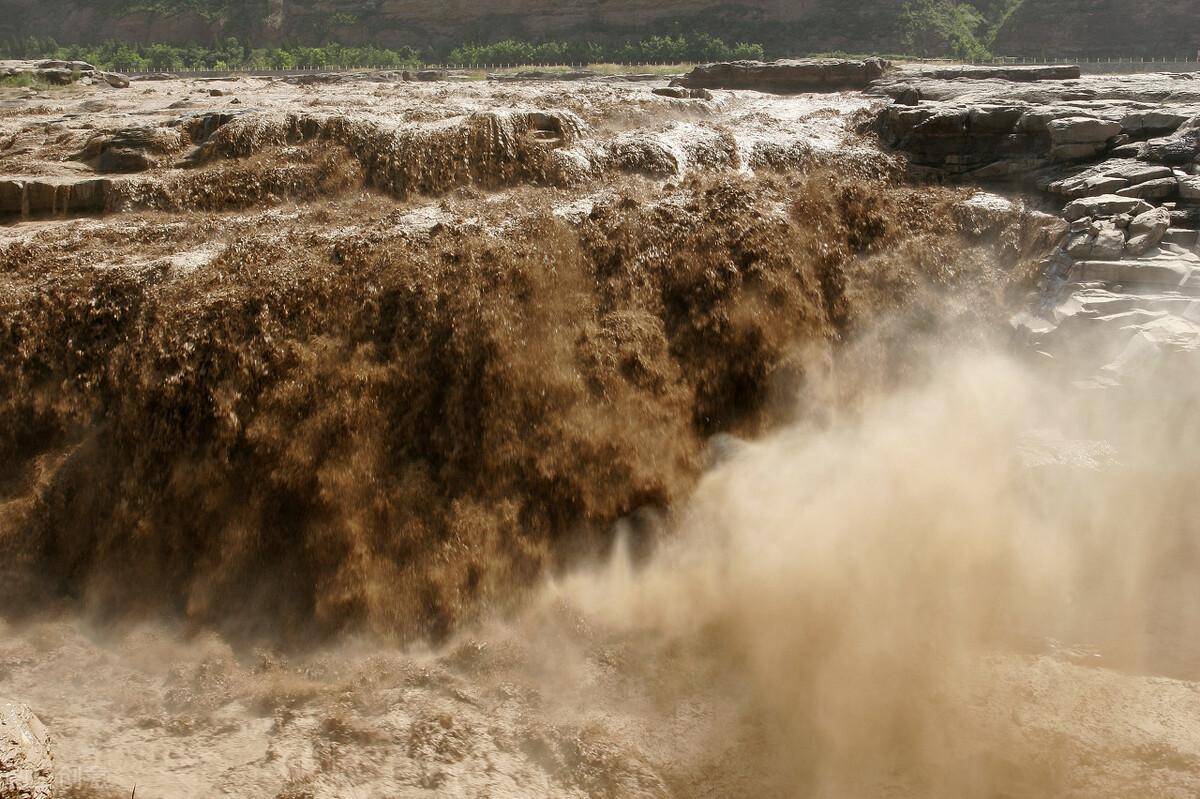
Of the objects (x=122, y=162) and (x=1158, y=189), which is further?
(x=122, y=162)

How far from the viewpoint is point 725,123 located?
11992mm

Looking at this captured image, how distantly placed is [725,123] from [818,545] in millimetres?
6831

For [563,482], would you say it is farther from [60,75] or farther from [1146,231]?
[60,75]

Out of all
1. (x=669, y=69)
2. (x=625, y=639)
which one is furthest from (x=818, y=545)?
(x=669, y=69)

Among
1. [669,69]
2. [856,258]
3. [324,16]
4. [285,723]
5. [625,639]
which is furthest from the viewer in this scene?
[324,16]

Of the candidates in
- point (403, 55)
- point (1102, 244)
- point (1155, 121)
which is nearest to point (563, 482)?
point (1102, 244)

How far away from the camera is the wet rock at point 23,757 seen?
475 centimetres

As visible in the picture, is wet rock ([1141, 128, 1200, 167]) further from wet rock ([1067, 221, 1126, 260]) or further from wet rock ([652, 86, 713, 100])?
wet rock ([652, 86, 713, 100])

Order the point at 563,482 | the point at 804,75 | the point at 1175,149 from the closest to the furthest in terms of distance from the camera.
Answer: the point at 563,482 → the point at 1175,149 → the point at 804,75

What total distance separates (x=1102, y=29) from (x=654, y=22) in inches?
606

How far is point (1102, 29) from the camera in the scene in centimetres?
2877

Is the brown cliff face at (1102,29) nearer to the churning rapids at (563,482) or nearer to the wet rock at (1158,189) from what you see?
the wet rock at (1158,189)

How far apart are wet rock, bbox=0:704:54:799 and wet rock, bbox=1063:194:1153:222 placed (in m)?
10.4

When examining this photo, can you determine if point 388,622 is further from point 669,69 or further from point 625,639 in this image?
point 669,69
